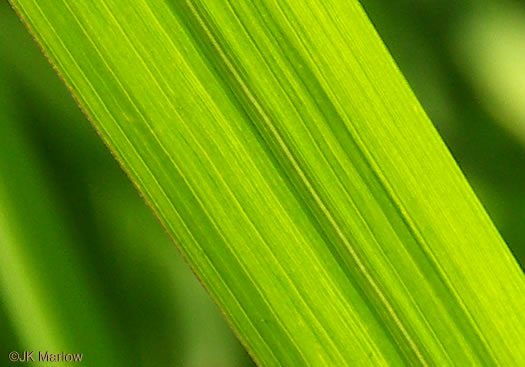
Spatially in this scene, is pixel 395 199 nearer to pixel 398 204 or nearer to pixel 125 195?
pixel 398 204

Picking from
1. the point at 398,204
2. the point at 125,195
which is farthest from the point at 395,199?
the point at 125,195

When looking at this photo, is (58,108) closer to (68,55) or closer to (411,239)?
(68,55)

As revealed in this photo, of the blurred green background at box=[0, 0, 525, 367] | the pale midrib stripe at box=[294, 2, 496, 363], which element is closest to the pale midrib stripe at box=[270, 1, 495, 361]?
the pale midrib stripe at box=[294, 2, 496, 363]

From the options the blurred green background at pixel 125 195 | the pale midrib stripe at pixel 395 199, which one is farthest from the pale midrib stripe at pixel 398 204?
the blurred green background at pixel 125 195

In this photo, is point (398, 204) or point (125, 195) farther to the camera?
point (125, 195)

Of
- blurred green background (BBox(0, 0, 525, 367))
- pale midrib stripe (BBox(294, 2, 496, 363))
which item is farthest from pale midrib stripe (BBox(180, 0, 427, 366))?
blurred green background (BBox(0, 0, 525, 367))

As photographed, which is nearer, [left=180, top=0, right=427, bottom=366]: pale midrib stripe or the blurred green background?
[left=180, top=0, right=427, bottom=366]: pale midrib stripe

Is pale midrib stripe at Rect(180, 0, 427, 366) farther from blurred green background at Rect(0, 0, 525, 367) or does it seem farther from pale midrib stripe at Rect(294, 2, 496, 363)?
blurred green background at Rect(0, 0, 525, 367)

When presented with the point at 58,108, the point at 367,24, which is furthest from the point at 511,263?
the point at 58,108
